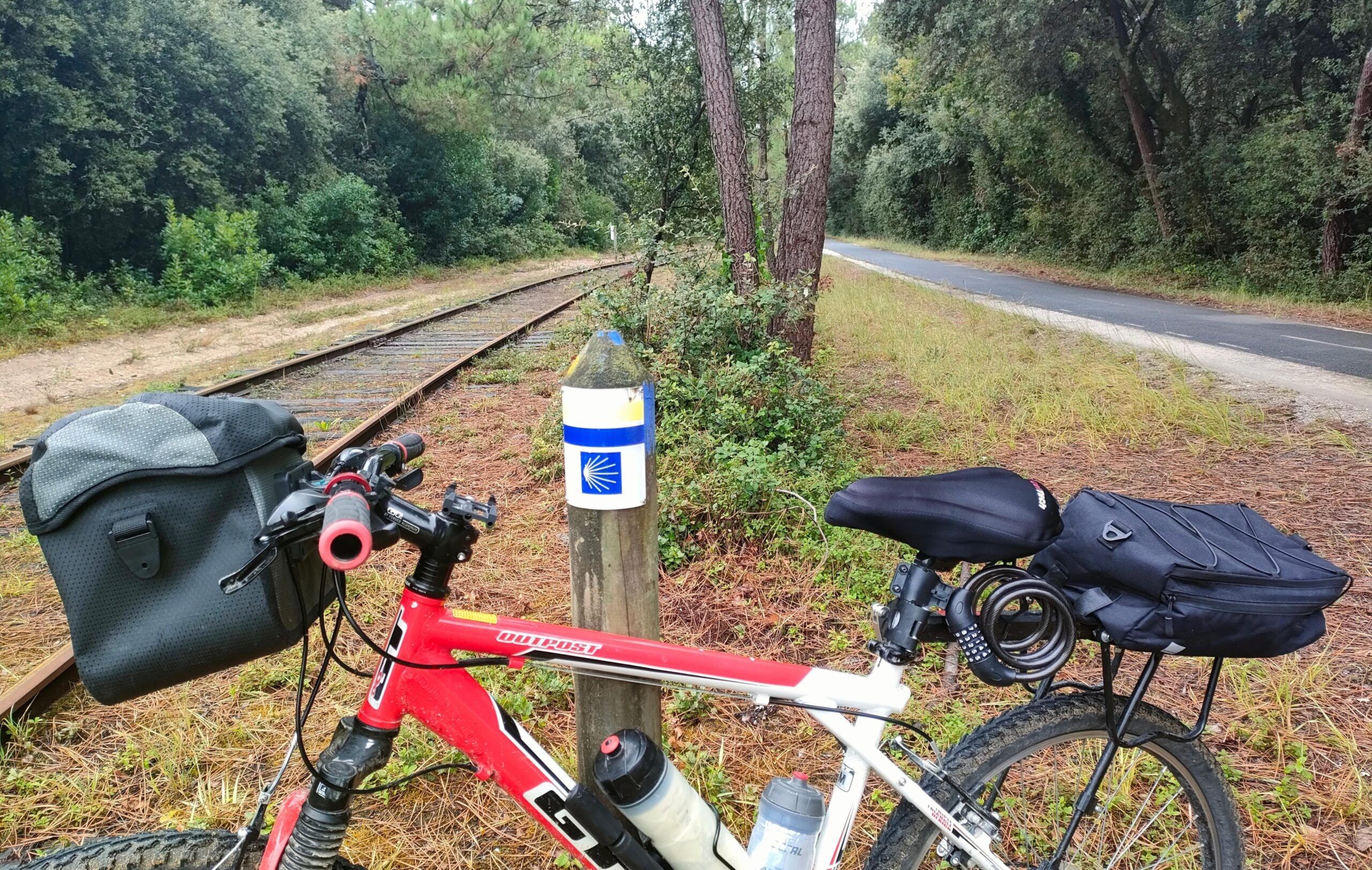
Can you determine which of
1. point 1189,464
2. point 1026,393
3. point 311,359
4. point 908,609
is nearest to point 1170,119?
point 1026,393

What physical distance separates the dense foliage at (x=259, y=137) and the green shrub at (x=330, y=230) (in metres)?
0.05

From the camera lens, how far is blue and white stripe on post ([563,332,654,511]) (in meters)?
1.48

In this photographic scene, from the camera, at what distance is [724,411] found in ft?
15.8

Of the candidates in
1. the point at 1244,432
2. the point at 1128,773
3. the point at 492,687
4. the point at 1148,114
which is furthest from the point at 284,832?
the point at 1148,114

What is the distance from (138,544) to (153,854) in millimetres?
673

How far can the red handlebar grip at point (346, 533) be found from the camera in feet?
3.67

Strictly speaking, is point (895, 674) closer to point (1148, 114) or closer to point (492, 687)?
point (492, 687)

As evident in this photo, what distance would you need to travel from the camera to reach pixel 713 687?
154cm

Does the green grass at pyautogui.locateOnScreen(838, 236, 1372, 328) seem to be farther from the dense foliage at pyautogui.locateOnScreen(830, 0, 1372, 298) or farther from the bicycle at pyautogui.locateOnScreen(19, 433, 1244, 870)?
the bicycle at pyautogui.locateOnScreen(19, 433, 1244, 870)

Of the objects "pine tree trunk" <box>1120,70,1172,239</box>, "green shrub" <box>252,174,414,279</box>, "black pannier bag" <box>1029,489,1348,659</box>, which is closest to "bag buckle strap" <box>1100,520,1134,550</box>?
"black pannier bag" <box>1029,489,1348,659</box>

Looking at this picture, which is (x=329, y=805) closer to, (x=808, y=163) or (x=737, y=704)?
(x=737, y=704)

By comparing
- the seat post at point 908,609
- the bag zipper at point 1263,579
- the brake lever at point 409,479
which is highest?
the brake lever at point 409,479

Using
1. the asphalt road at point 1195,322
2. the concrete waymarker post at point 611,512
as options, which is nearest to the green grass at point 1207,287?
the asphalt road at point 1195,322

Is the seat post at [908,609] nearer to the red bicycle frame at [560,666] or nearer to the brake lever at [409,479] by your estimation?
the red bicycle frame at [560,666]
